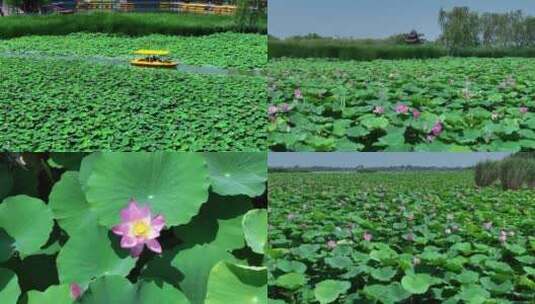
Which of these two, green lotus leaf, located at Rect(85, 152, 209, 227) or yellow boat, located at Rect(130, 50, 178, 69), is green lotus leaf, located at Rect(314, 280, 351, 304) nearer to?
green lotus leaf, located at Rect(85, 152, 209, 227)

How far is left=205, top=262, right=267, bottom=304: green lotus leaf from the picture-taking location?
179 centimetres

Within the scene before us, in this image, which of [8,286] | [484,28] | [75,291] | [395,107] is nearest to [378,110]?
[395,107]

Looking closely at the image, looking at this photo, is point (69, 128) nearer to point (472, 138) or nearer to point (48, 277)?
point (48, 277)

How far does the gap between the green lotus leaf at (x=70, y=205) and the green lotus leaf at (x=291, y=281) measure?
0.56 metres

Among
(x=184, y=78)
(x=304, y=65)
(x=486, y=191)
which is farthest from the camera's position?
(x=184, y=78)

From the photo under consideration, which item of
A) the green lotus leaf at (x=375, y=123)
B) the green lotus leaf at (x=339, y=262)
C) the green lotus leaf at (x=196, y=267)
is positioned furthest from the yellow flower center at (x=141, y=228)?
the green lotus leaf at (x=375, y=123)

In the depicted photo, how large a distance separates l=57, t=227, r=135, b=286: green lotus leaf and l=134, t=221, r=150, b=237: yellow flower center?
0.27ft

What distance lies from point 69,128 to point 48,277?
0.77m

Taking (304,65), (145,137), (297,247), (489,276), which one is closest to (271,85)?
(304,65)

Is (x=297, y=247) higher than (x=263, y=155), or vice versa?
(x=263, y=155)

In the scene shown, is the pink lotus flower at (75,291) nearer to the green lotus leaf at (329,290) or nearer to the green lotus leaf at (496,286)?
the green lotus leaf at (329,290)

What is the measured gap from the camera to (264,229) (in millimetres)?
1959

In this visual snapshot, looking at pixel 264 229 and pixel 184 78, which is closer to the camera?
pixel 264 229

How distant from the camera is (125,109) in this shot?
283cm
